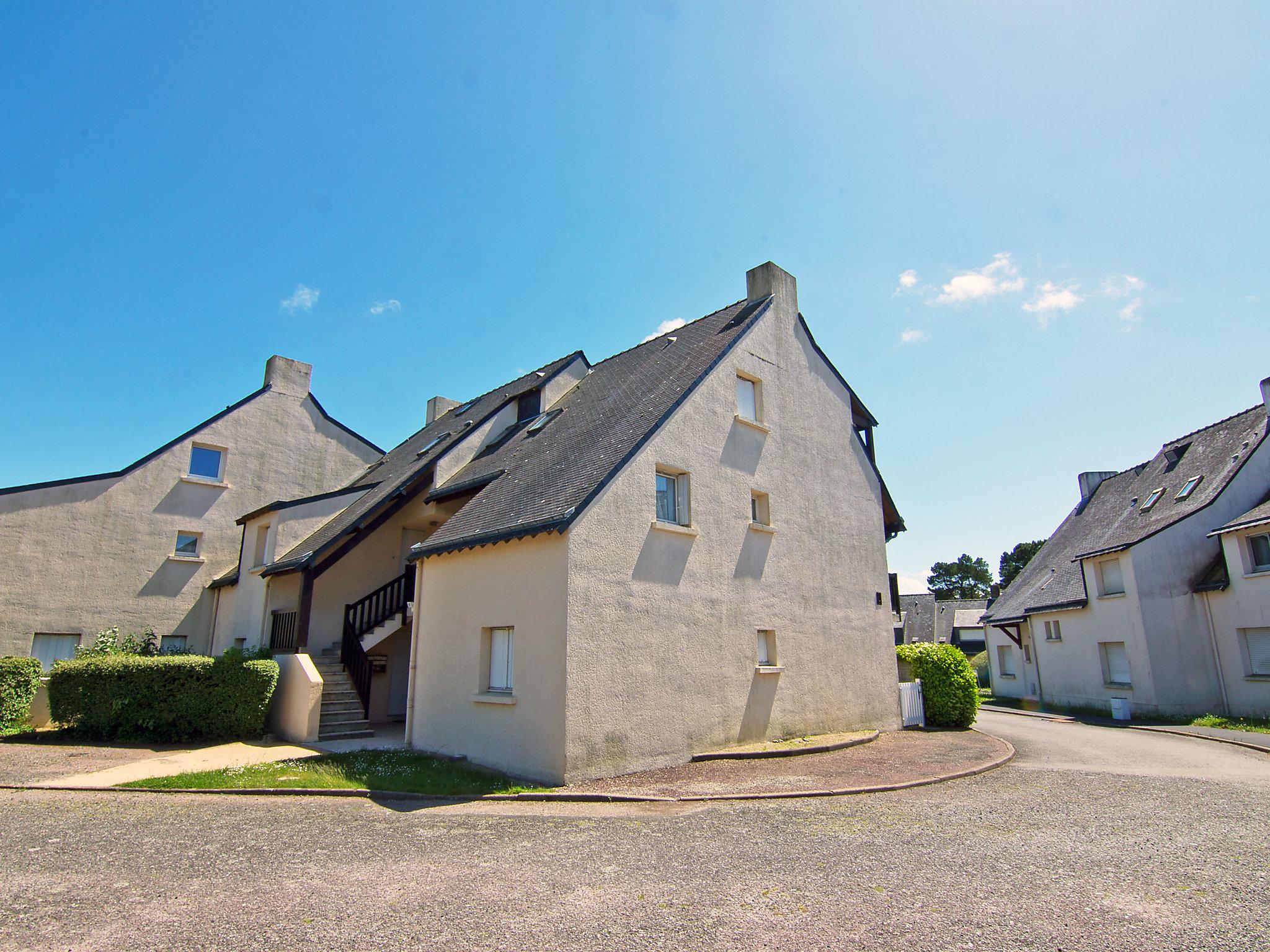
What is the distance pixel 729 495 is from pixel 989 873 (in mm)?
8638

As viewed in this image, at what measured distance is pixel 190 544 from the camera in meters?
21.3

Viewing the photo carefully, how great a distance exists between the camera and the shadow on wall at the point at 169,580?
20.1 m

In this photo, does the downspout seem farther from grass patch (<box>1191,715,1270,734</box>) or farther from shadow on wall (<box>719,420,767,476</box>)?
grass patch (<box>1191,715,1270,734</box>)

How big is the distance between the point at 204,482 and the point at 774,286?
17.5 metres

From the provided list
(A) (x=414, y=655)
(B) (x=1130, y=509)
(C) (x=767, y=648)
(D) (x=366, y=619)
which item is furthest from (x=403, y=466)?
(B) (x=1130, y=509)

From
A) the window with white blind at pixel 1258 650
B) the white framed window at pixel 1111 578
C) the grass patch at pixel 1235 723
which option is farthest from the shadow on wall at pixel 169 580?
the window with white blind at pixel 1258 650

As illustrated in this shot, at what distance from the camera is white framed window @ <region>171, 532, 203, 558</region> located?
2106cm

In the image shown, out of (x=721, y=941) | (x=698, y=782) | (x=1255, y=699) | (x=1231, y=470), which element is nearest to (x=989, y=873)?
(x=721, y=941)

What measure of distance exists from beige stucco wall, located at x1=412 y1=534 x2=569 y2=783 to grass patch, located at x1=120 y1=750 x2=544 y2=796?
439 millimetres

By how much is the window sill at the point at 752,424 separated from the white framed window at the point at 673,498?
221cm

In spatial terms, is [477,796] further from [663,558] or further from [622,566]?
[663,558]

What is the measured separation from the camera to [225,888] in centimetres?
602

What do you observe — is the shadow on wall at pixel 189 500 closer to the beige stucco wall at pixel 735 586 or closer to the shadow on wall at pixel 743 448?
the beige stucco wall at pixel 735 586

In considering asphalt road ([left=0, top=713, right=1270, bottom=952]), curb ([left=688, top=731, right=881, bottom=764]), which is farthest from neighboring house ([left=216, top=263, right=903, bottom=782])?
asphalt road ([left=0, top=713, right=1270, bottom=952])
